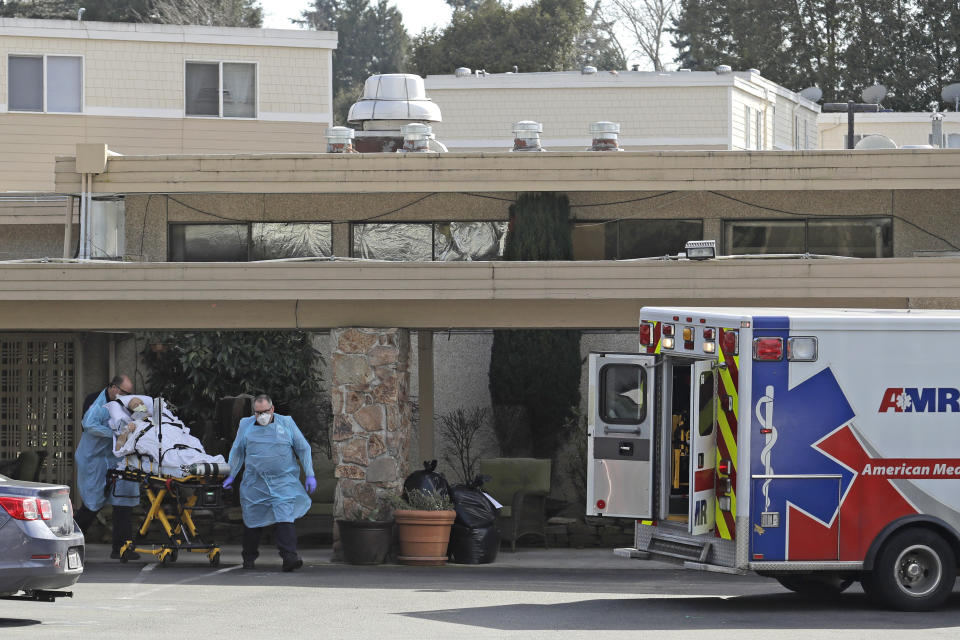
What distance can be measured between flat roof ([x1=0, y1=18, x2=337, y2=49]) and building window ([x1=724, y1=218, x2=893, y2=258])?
462 inches

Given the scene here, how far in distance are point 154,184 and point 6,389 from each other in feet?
12.7

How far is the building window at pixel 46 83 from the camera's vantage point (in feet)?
92.6

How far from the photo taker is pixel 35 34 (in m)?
28.1

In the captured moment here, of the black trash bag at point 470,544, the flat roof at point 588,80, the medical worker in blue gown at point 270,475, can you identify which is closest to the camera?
the medical worker in blue gown at point 270,475

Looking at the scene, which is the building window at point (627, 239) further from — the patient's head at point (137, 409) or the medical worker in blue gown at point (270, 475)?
the patient's head at point (137, 409)

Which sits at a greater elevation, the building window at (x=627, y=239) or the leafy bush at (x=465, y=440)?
the building window at (x=627, y=239)

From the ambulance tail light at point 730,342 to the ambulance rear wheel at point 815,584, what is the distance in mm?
2150

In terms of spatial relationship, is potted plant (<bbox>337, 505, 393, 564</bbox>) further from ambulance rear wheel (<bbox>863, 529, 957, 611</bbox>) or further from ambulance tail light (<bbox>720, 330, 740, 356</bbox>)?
ambulance rear wheel (<bbox>863, 529, 957, 611</bbox>)

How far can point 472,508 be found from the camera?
16.4m

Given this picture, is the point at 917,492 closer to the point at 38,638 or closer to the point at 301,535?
the point at 38,638

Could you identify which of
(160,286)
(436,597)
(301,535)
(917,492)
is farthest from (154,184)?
(917,492)

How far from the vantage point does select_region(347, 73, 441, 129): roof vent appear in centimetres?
2373

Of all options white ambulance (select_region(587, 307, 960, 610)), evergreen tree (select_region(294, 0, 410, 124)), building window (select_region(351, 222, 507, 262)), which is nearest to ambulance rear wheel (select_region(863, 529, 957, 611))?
white ambulance (select_region(587, 307, 960, 610))

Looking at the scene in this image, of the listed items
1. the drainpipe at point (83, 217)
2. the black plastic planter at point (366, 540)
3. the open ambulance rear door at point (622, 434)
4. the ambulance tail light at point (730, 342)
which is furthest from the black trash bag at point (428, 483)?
the drainpipe at point (83, 217)
